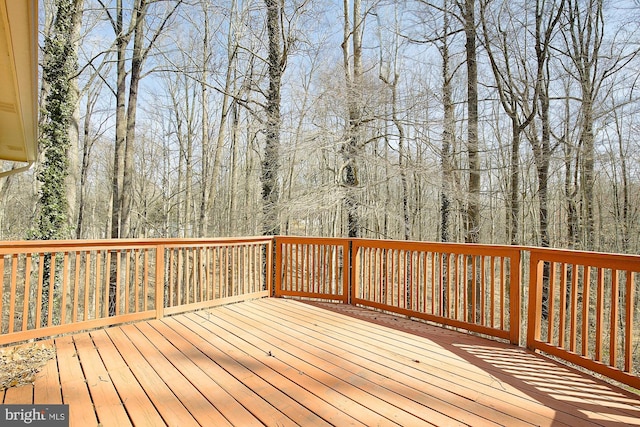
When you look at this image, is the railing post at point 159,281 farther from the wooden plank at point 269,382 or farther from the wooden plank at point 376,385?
the wooden plank at point 376,385

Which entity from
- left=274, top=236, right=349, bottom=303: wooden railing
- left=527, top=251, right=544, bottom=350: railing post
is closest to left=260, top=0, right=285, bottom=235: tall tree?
left=274, top=236, right=349, bottom=303: wooden railing

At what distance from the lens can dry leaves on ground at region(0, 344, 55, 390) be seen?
221cm

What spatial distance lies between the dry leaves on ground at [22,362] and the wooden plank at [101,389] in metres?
0.24

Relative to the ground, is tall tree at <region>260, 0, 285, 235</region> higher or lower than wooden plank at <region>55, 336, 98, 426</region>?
higher

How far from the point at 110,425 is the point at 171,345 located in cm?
125

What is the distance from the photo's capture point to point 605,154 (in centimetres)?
779

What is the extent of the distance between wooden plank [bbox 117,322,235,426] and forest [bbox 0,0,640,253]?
3356mm

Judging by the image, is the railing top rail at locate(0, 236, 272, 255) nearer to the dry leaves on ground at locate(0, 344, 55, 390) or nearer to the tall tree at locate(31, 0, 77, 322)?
the dry leaves on ground at locate(0, 344, 55, 390)

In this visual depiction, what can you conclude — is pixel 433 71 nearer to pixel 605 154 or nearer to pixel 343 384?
pixel 605 154

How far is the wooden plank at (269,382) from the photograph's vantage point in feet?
6.29

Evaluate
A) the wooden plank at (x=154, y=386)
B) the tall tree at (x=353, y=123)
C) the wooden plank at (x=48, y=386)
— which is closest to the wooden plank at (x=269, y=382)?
the wooden plank at (x=154, y=386)

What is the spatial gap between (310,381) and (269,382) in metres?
0.30

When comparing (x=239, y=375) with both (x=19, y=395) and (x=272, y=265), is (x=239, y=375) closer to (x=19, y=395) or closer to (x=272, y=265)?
(x=19, y=395)

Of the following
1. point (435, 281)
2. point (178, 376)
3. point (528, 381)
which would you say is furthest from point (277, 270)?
point (528, 381)
